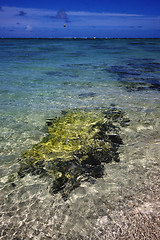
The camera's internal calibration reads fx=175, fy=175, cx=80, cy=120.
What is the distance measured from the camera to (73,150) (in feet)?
17.6

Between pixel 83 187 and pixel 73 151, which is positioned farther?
pixel 73 151

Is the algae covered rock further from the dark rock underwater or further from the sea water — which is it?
the sea water

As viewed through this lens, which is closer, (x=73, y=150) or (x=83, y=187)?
(x=83, y=187)

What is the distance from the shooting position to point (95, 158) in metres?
5.04

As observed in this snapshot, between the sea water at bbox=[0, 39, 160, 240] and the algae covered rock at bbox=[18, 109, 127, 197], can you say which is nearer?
the sea water at bbox=[0, 39, 160, 240]

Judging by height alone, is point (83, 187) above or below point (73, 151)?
below

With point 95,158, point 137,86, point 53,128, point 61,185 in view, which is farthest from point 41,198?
point 137,86

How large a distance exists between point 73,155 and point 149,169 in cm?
210

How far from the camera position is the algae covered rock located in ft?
14.8

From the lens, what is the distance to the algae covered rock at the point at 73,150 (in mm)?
4523

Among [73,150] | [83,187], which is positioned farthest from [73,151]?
[83,187]

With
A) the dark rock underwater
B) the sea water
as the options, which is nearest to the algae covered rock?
the dark rock underwater

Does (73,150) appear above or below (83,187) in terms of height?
above

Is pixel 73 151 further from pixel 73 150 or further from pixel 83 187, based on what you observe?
pixel 83 187
